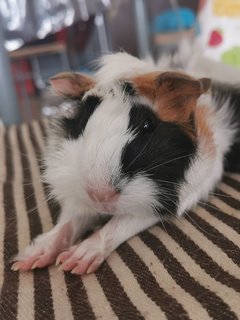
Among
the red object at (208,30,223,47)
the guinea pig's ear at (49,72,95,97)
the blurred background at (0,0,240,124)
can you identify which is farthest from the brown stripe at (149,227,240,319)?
the red object at (208,30,223,47)

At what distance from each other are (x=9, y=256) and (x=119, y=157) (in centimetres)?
36

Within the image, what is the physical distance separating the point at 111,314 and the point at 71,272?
0.57 ft

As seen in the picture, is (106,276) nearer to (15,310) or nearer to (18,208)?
(15,310)

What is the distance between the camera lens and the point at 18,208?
1.13 metres

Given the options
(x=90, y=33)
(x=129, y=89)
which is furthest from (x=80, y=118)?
(x=90, y=33)

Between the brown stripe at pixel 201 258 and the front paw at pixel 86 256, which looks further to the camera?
the front paw at pixel 86 256

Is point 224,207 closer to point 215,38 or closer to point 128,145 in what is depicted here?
point 128,145

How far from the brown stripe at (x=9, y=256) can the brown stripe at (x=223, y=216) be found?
0.48 meters

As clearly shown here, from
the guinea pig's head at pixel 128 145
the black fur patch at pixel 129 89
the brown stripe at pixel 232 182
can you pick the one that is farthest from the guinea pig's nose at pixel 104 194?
the brown stripe at pixel 232 182

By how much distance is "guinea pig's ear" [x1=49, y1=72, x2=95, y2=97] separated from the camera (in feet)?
3.18

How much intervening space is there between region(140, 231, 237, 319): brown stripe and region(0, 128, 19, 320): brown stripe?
0.30m

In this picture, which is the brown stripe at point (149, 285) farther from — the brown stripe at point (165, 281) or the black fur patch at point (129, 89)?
the black fur patch at point (129, 89)

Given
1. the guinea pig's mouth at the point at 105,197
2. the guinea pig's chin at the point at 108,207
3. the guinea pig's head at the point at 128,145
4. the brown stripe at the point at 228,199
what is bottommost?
the brown stripe at the point at 228,199

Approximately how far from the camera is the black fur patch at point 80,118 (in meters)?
0.87
